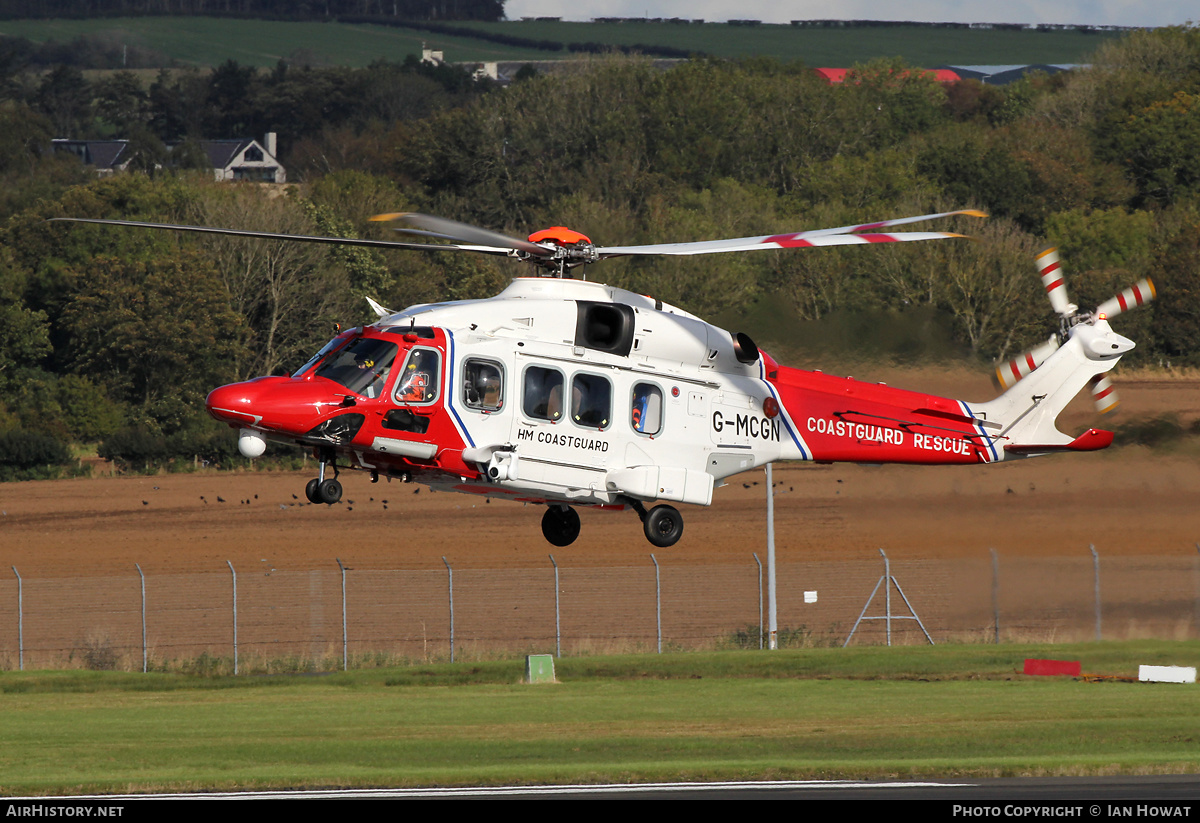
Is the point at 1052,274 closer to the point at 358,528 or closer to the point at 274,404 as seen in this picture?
the point at 274,404

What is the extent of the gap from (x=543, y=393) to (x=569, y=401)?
1.41 ft

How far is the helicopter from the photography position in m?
24.1

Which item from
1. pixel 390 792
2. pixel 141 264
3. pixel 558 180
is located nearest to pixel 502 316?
pixel 390 792

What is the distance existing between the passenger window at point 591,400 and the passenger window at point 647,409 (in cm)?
48

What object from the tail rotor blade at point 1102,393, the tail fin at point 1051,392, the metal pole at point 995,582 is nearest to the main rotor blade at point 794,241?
the tail rotor blade at point 1102,393

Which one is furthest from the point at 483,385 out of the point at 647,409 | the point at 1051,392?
the point at 1051,392

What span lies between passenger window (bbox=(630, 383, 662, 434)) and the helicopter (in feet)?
0.09

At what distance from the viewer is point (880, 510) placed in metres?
37.2

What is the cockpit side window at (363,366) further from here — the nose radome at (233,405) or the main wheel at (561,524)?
the main wheel at (561,524)

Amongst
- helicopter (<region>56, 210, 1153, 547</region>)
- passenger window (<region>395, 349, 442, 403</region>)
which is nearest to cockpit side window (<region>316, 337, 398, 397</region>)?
helicopter (<region>56, 210, 1153, 547</region>)

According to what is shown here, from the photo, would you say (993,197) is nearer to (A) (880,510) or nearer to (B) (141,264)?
(B) (141,264)

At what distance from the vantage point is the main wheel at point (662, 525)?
26.8 metres

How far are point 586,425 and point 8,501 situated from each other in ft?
185

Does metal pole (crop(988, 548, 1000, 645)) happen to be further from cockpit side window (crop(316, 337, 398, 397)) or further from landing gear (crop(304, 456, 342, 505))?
landing gear (crop(304, 456, 342, 505))
